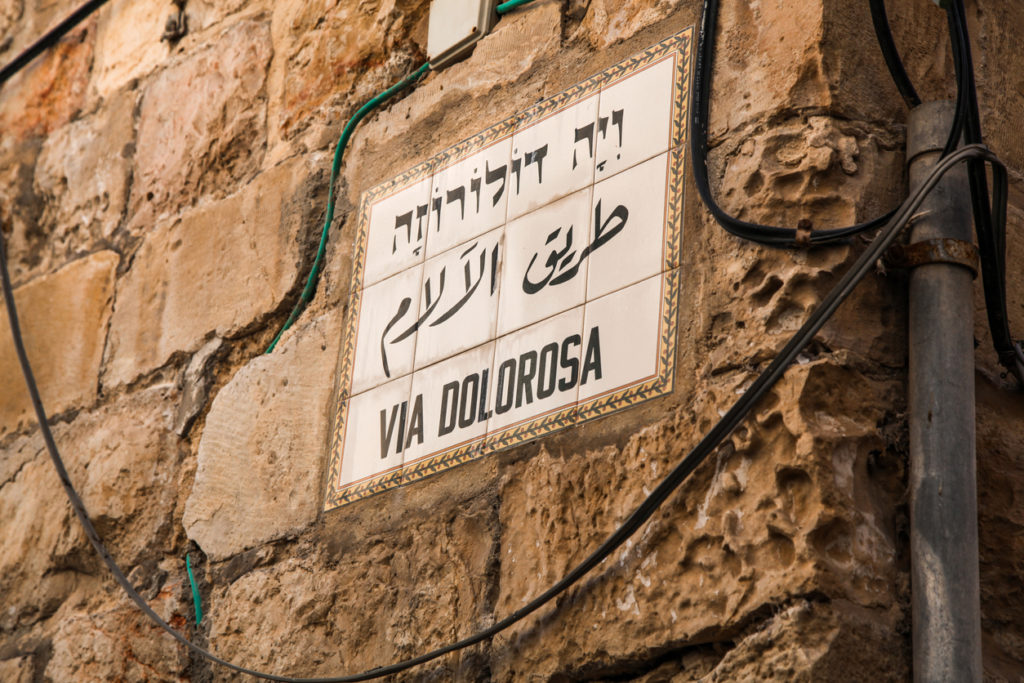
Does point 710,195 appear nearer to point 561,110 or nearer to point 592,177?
point 592,177

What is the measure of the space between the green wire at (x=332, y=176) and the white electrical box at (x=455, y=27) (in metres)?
0.04

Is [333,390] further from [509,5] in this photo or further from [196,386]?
[509,5]

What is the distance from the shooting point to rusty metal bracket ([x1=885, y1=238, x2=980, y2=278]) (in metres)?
1.97

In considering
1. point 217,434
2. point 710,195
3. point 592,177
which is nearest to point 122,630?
point 217,434

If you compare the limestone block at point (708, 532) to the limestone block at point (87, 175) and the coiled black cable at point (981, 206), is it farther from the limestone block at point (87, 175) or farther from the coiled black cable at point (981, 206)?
the limestone block at point (87, 175)

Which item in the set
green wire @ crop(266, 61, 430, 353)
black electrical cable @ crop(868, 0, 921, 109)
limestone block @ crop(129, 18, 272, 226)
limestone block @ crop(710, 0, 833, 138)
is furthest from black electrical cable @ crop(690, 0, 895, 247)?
limestone block @ crop(129, 18, 272, 226)

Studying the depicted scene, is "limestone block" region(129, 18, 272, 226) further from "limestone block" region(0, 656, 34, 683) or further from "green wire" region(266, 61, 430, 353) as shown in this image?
"limestone block" region(0, 656, 34, 683)

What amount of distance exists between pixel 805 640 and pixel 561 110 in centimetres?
103

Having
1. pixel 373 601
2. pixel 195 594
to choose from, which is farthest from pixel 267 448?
pixel 373 601

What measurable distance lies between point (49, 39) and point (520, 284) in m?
1.90

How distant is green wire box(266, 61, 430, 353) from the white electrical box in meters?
0.04

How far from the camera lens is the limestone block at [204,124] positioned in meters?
3.10

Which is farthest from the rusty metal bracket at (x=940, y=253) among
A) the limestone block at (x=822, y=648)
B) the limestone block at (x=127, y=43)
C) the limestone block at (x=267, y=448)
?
the limestone block at (x=127, y=43)

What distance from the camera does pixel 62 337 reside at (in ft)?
10.9
